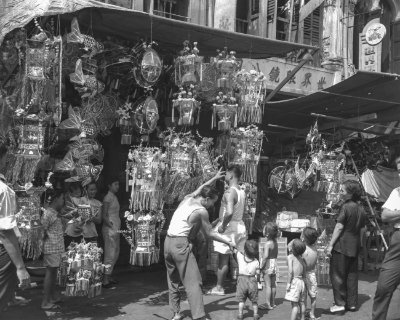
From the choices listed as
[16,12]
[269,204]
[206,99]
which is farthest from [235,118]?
[269,204]

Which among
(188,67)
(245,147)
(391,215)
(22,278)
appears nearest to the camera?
(22,278)

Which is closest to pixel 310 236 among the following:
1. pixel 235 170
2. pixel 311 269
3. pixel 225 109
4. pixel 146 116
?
pixel 311 269

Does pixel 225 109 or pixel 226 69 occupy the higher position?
pixel 226 69

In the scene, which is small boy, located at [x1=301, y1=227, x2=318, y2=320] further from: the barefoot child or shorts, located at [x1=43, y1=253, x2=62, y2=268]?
shorts, located at [x1=43, y1=253, x2=62, y2=268]

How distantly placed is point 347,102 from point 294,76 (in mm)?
3708

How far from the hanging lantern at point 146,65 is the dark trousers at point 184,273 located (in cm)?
203

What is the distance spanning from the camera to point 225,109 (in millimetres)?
6508

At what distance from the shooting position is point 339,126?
27.1 feet

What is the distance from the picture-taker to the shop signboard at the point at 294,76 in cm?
1081

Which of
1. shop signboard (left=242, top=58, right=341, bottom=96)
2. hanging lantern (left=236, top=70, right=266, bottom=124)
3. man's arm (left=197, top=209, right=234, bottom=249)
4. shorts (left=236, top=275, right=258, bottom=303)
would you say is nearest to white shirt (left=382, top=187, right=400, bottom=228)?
shorts (left=236, top=275, right=258, bottom=303)

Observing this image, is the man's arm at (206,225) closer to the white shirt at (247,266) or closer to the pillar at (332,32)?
the white shirt at (247,266)

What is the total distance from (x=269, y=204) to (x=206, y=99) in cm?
401

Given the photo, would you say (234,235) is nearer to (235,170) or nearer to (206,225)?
(235,170)

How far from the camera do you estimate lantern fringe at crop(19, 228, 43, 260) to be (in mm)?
5109
